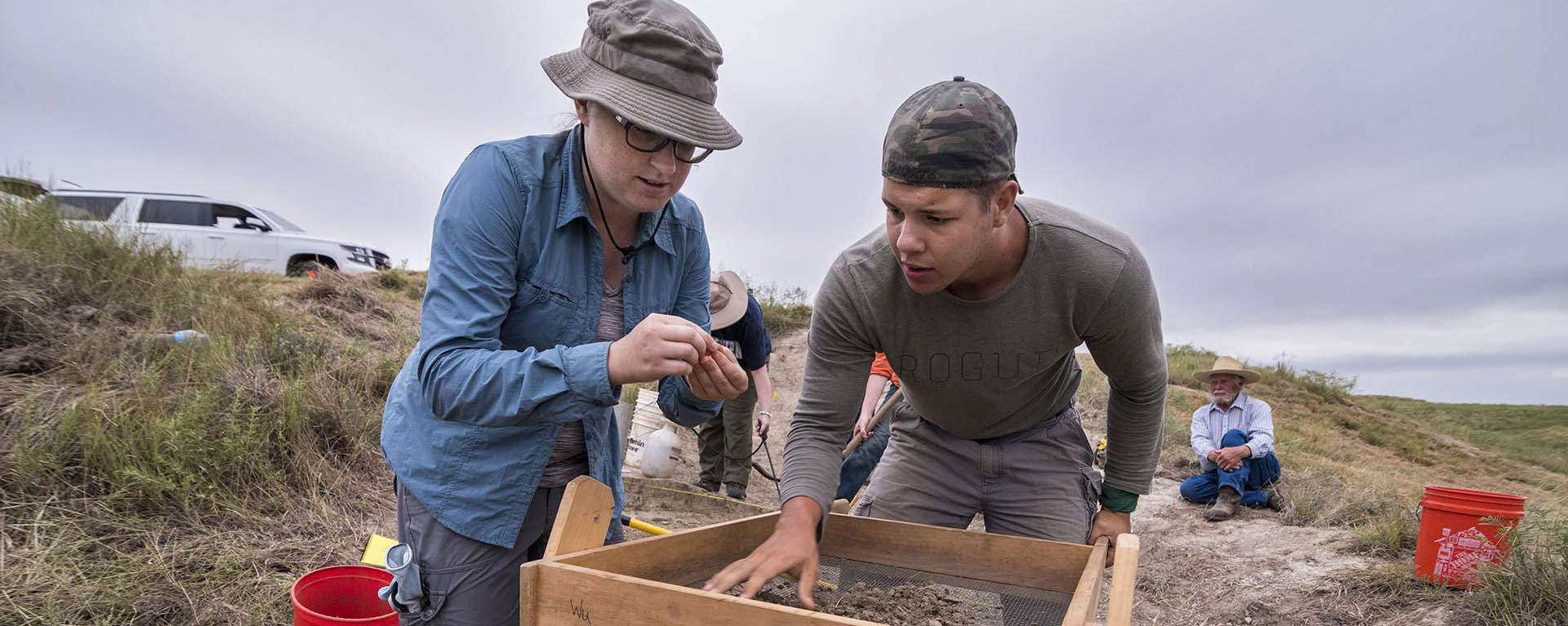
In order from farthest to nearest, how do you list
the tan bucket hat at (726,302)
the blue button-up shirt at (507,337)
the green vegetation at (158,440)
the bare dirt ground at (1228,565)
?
the tan bucket hat at (726,302), the bare dirt ground at (1228,565), the green vegetation at (158,440), the blue button-up shirt at (507,337)

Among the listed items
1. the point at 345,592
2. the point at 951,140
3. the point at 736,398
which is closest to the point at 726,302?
the point at 736,398

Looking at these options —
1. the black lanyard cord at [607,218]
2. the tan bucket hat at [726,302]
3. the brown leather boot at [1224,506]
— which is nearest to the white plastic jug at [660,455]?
the tan bucket hat at [726,302]

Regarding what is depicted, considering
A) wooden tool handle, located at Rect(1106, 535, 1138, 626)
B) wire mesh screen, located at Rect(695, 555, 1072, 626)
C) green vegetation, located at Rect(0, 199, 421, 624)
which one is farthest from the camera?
green vegetation, located at Rect(0, 199, 421, 624)

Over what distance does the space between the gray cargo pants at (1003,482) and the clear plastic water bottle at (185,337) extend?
396 cm

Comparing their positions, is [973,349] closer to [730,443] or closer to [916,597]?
[916,597]

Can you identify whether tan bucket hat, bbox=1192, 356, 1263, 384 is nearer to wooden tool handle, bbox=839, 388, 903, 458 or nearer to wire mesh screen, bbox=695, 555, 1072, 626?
wooden tool handle, bbox=839, 388, 903, 458

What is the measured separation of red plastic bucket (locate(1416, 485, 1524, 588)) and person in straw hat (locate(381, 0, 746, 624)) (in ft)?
12.2

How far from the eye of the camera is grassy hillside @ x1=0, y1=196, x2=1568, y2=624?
9.64 feet

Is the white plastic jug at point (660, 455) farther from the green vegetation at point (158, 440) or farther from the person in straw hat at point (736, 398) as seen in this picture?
the green vegetation at point (158, 440)

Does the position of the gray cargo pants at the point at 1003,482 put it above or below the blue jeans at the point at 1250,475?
above

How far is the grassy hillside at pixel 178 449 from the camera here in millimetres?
2939

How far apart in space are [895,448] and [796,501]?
754mm

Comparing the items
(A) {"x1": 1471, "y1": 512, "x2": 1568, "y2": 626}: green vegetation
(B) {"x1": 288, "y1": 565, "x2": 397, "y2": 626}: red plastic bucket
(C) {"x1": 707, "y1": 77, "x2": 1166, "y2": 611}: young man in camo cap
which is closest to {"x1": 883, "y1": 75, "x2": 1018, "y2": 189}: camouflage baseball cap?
(C) {"x1": 707, "y1": 77, "x2": 1166, "y2": 611}: young man in camo cap

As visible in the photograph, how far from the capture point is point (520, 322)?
1.70 m
